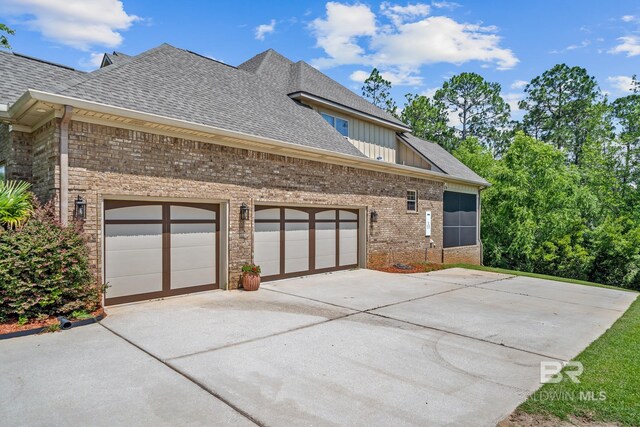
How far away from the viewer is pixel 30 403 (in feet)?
12.6

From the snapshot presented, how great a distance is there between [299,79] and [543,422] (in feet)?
49.2

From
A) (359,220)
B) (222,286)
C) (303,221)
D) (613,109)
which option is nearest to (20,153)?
(222,286)

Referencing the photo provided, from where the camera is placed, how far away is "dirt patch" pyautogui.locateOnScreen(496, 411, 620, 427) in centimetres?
360

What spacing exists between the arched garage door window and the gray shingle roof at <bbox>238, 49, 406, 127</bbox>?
4.91m

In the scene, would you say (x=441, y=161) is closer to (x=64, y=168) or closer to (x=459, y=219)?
(x=459, y=219)

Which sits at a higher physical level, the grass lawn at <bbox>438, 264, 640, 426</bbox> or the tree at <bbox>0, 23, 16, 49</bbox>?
the tree at <bbox>0, 23, 16, 49</bbox>

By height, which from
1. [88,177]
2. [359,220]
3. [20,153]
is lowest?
[359,220]

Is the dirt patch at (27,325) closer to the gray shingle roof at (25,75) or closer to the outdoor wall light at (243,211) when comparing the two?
the outdoor wall light at (243,211)

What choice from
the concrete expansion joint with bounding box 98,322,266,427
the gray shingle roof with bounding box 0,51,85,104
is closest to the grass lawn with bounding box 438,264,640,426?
the concrete expansion joint with bounding box 98,322,266,427

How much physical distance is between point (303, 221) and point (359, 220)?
2948mm

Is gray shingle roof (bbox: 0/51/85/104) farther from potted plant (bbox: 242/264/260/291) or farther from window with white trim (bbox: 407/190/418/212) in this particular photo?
window with white trim (bbox: 407/190/418/212)

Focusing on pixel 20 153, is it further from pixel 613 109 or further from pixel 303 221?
pixel 613 109

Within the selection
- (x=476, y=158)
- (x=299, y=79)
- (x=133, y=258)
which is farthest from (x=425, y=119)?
(x=133, y=258)

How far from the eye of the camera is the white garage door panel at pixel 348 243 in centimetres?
1380
